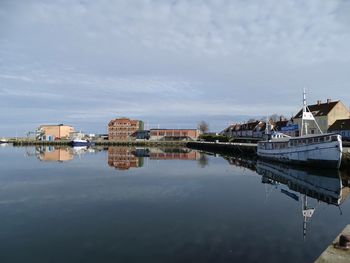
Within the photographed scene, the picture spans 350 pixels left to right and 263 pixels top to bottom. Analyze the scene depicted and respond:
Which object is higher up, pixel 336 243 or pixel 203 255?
pixel 336 243

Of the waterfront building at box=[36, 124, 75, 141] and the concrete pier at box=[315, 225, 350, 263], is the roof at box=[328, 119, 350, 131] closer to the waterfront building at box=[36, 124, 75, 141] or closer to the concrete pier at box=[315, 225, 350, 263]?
the concrete pier at box=[315, 225, 350, 263]

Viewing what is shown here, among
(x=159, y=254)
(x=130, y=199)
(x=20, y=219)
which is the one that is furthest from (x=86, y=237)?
(x=130, y=199)

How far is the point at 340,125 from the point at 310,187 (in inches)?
2051

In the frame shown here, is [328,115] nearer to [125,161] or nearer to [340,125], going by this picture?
[340,125]

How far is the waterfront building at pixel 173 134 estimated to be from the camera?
525 ft

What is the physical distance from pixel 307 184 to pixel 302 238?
15.9 metres

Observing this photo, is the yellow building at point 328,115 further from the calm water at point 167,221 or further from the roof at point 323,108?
the calm water at point 167,221

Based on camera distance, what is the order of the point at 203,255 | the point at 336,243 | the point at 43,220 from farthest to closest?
the point at 43,220, the point at 203,255, the point at 336,243

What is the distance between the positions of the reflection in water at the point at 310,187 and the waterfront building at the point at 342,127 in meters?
37.2

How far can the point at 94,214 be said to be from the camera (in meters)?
17.2

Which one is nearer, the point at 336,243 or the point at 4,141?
the point at 336,243

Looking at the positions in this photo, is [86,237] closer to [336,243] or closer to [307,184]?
[336,243]

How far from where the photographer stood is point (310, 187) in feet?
87.4

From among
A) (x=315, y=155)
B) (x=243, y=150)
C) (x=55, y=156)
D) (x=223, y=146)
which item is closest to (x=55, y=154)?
(x=55, y=156)
